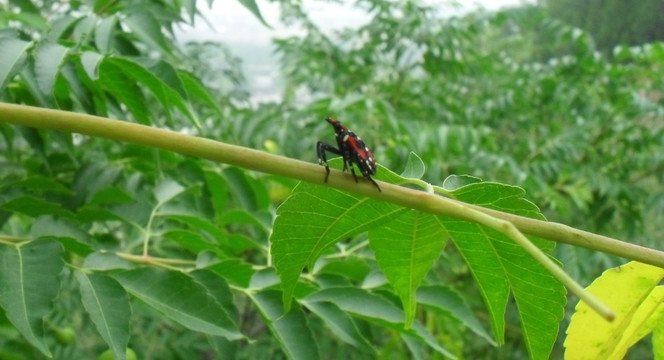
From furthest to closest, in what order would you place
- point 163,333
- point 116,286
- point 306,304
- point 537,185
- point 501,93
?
point 501,93 < point 537,185 < point 163,333 < point 306,304 < point 116,286

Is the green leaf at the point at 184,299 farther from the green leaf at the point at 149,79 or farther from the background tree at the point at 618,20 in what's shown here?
the background tree at the point at 618,20

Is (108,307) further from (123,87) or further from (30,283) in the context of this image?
(123,87)

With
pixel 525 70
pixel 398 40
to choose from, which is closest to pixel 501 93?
pixel 525 70

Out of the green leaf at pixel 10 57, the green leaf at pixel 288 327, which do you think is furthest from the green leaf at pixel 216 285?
the green leaf at pixel 10 57

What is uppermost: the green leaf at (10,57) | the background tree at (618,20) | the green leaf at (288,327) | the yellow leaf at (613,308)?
the green leaf at (10,57)

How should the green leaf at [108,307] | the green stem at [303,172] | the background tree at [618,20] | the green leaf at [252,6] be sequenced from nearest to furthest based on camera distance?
the green stem at [303,172] < the green leaf at [108,307] < the green leaf at [252,6] < the background tree at [618,20]

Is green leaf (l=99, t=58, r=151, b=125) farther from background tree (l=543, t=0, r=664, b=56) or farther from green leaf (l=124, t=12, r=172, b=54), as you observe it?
A: background tree (l=543, t=0, r=664, b=56)

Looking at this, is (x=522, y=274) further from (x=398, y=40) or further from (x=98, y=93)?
(x=398, y=40)

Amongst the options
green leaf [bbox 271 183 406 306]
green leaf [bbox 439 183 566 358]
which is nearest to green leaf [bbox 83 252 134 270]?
green leaf [bbox 271 183 406 306]
